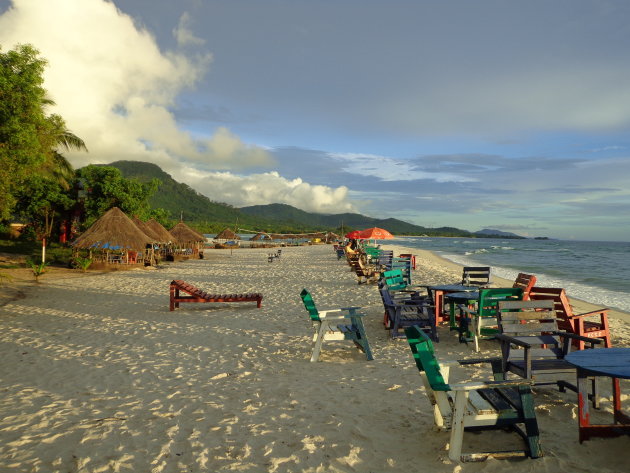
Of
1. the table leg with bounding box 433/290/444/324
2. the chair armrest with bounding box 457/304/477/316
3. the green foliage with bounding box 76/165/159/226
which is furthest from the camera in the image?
the green foliage with bounding box 76/165/159/226

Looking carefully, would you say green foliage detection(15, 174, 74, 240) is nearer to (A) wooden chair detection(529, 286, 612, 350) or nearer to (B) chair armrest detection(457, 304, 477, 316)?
(B) chair armrest detection(457, 304, 477, 316)

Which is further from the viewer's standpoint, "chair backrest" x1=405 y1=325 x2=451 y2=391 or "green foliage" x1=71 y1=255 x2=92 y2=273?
"green foliage" x1=71 y1=255 x2=92 y2=273

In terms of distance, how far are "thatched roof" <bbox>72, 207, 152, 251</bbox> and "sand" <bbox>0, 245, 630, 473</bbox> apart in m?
9.79

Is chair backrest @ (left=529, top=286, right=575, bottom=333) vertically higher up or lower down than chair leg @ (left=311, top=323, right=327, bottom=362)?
higher up

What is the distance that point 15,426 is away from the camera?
3773 mm

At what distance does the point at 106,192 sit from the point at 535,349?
23874 mm

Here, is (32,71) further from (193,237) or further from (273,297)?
(193,237)

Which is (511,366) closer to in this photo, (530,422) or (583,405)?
(583,405)

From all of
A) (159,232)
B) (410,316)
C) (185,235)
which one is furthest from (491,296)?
(185,235)

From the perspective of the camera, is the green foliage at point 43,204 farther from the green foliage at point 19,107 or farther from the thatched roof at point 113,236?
the green foliage at point 19,107

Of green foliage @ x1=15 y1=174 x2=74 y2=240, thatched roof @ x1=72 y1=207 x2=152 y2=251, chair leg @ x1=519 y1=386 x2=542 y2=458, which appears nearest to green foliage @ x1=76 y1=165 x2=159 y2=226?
green foliage @ x1=15 y1=174 x2=74 y2=240

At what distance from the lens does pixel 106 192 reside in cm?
2316

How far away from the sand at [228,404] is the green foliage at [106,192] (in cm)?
1596

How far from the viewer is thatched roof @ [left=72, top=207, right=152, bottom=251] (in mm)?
17922
